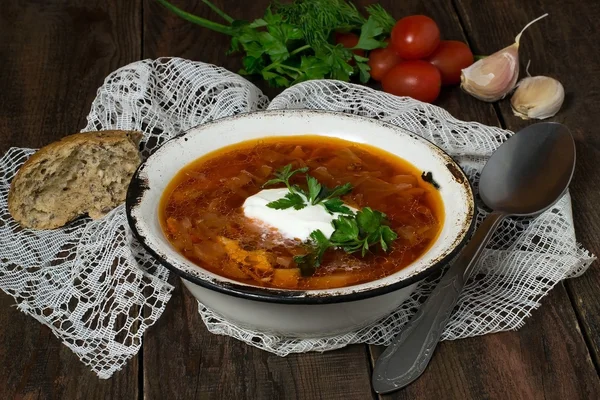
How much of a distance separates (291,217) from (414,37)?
1.13 meters

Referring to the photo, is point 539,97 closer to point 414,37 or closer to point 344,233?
point 414,37

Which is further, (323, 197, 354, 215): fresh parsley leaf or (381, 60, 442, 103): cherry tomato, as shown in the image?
(381, 60, 442, 103): cherry tomato

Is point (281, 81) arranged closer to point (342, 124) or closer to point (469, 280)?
point (342, 124)

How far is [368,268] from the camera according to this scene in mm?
1880

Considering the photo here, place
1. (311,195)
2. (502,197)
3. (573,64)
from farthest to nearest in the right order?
(573,64) → (502,197) → (311,195)

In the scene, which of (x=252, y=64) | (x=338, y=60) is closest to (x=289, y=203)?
(x=338, y=60)

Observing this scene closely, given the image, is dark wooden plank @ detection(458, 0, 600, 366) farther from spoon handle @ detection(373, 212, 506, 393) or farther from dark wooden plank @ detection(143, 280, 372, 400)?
dark wooden plank @ detection(143, 280, 372, 400)

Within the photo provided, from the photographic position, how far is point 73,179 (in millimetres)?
2471

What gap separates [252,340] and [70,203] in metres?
0.72

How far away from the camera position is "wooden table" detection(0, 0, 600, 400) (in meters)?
1.98

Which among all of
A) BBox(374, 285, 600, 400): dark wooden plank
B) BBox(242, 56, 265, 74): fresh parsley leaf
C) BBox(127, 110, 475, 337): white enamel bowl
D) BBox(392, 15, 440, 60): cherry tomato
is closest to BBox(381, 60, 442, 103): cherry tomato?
BBox(392, 15, 440, 60): cherry tomato

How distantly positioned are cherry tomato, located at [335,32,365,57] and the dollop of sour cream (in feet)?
3.63

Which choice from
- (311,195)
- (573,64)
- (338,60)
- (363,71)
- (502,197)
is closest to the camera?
(311,195)

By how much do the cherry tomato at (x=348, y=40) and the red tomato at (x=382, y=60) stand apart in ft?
0.14
